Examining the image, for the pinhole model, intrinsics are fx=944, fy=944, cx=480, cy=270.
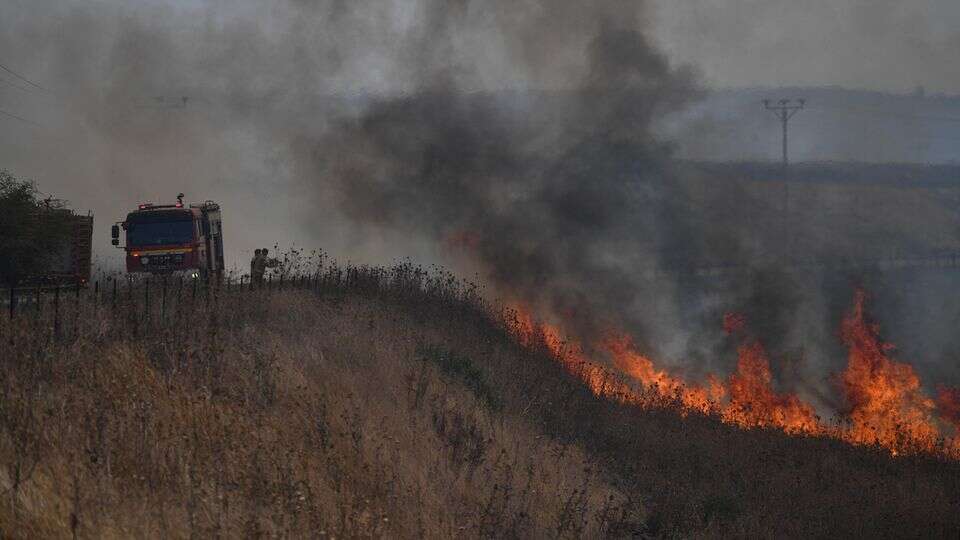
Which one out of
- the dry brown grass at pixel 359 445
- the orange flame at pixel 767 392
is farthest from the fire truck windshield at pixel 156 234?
the orange flame at pixel 767 392

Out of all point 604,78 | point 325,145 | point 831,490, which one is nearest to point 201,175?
point 325,145

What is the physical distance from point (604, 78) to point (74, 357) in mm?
21233

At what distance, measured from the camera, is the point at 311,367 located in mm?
12492

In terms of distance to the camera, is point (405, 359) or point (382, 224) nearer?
point (405, 359)

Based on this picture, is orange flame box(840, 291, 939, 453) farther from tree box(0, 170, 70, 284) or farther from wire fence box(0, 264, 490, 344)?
tree box(0, 170, 70, 284)

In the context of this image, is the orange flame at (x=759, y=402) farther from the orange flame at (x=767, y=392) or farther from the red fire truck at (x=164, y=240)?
the red fire truck at (x=164, y=240)

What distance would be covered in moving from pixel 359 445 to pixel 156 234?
46.0ft

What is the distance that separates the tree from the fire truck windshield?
306 centimetres

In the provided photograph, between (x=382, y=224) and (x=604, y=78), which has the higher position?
(x=604, y=78)

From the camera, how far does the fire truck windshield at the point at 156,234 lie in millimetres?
22250

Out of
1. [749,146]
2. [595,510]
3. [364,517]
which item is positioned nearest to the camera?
[364,517]

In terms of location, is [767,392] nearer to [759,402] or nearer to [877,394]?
[759,402]

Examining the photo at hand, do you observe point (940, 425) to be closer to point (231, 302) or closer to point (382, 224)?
point (382, 224)

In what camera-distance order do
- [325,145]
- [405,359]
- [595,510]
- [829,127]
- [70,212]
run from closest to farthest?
1. [595,510]
2. [405,359]
3. [70,212]
4. [325,145]
5. [829,127]
